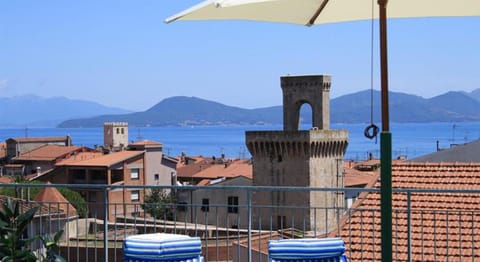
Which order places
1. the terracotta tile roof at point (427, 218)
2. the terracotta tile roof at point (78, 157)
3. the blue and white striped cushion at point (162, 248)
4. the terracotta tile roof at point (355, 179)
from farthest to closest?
the terracotta tile roof at point (78, 157) → the terracotta tile roof at point (355, 179) → the terracotta tile roof at point (427, 218) → the blue and white striped cushion at point (162, 248)

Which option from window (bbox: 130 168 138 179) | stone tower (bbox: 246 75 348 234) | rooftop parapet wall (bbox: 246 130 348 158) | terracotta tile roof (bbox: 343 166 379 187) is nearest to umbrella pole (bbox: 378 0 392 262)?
stone tower (bbox: 246 75 348 234)

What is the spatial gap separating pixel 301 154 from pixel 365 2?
38.0 m

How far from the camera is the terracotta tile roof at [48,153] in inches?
2702

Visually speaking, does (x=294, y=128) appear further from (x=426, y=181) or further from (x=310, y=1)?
(x=310, y=1)

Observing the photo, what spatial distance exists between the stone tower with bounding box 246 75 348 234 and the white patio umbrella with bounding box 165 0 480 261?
3678 centimetres

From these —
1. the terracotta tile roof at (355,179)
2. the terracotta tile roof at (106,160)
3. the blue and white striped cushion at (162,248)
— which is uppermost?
the blue and white striped cushion at (162,248)

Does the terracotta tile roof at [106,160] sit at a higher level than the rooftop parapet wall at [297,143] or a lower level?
lower

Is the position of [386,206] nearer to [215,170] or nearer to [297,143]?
[297,143]

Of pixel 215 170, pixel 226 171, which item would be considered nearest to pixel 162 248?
pixel 226 171

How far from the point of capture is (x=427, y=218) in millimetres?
10008

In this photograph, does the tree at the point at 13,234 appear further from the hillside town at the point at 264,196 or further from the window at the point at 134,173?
the window at the point at 134,173

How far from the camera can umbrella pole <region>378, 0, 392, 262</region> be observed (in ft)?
13.6

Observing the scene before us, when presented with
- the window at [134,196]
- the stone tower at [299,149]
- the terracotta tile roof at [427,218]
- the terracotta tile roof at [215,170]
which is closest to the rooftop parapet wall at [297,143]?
the stone tower at [299,149]

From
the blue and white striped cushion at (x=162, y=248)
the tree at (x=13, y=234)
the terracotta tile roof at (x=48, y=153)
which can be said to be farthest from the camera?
the terracotta tile roof at (x=48, y=153)
